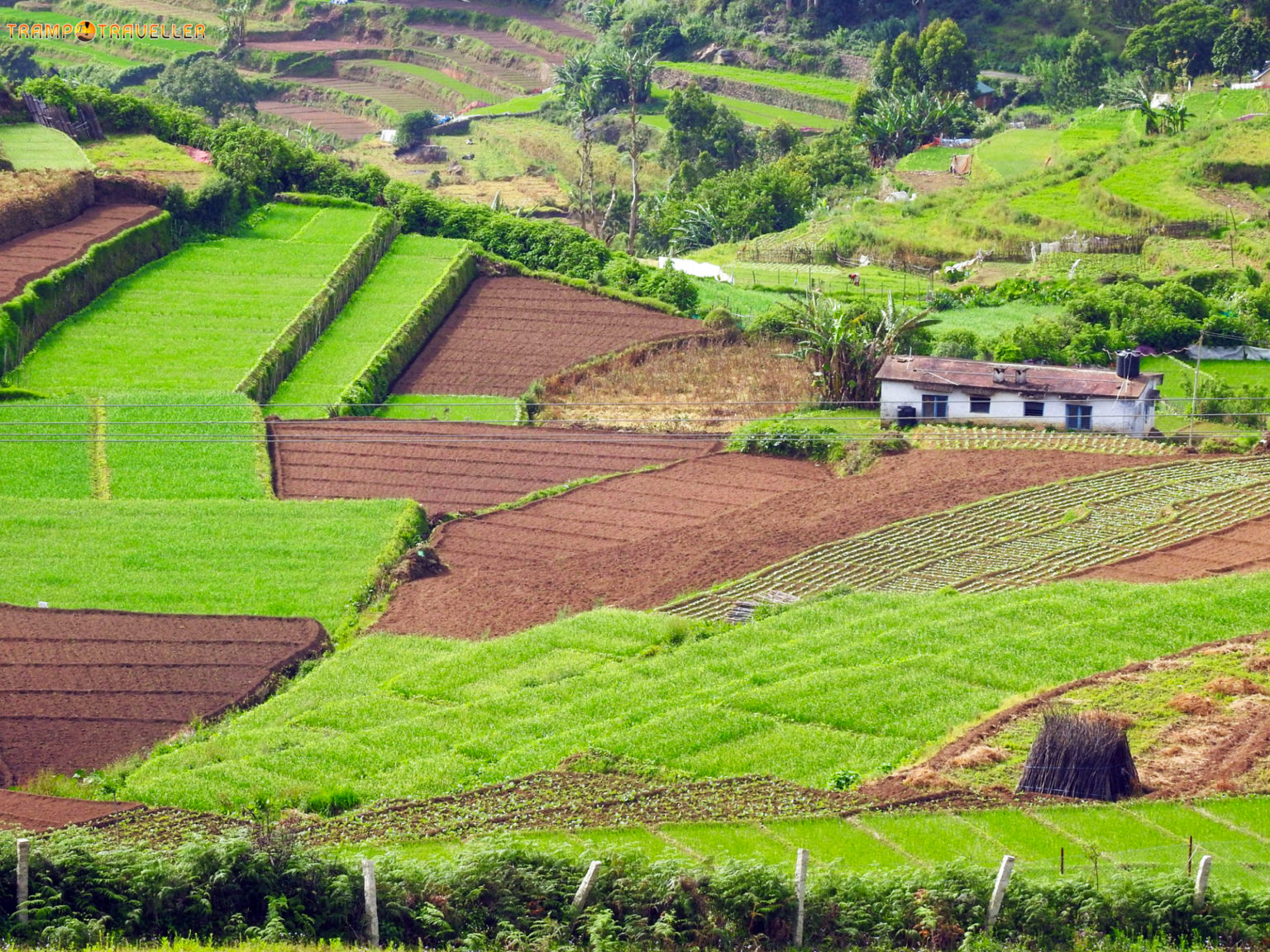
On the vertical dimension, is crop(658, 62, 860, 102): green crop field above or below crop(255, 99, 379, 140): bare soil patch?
above

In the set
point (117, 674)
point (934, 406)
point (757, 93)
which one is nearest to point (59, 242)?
point (117, 674)

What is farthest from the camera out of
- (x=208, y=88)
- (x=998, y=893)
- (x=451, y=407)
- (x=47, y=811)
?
(x=208, y=88)

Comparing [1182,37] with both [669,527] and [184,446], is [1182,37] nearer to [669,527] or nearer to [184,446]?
[669,527]

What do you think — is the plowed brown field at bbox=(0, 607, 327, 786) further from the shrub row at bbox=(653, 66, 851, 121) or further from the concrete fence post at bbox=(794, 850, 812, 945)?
the shrub row at bbox=(653, 66, 851, 121)

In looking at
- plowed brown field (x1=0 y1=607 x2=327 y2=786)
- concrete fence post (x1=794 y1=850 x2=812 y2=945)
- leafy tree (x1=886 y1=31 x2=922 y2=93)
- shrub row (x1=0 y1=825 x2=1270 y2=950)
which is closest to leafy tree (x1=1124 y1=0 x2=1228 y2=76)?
leafy tree (x1=886 y1=31 x2=922 y2=93)

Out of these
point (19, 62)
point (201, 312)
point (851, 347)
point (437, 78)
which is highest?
point (437, 78)

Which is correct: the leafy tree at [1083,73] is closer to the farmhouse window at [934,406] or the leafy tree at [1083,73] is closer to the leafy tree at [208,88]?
the leafy tree at [208,88]
